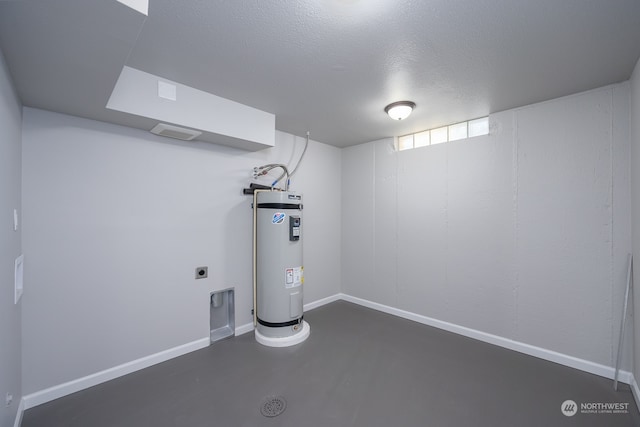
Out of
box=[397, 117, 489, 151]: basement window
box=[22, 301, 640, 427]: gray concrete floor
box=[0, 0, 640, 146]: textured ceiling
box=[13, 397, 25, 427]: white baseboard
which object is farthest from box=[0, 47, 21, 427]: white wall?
box=[397, 117, 489, 151]: basement window

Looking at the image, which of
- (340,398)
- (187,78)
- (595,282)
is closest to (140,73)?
(187,78)

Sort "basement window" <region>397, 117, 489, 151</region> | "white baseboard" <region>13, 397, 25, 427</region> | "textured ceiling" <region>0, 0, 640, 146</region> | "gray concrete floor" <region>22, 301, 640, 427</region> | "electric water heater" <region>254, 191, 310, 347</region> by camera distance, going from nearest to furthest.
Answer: "textured ceiling" <region>0, 0, 640, 146</region>, "white baseboard" <region>13, 397, 25, 427</region>, "gray concrete floor" <region>22, 301, 640, 427</region>, "electric water heater" <region>254, 191, 310, 347</region>, "basement window" <region>397, 117, 489, 151</region>

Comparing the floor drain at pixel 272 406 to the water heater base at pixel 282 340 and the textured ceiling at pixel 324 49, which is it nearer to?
the water heater base at pixel 282 340

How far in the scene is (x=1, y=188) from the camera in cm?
135

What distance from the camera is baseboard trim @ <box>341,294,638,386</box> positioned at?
2279mm

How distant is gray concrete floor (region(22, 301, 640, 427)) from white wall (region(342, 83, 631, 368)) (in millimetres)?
446

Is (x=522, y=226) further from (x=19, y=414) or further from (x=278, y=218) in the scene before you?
(x=19, y=414)

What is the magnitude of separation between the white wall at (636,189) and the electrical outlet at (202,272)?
367 centimetres

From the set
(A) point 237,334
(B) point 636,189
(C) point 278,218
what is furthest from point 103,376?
(B) point 636,189

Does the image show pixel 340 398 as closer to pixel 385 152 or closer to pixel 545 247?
pixel 545 247

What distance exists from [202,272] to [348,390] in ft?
5.95

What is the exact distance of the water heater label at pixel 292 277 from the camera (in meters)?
2.94

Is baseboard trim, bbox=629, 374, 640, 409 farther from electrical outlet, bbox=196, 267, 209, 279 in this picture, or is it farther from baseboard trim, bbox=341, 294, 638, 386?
electrical outlet, bbox=196, 267, 209, 279

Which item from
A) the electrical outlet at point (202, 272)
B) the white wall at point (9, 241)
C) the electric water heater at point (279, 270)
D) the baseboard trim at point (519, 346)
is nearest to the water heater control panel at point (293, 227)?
the electric water heater at point (279, 270)
